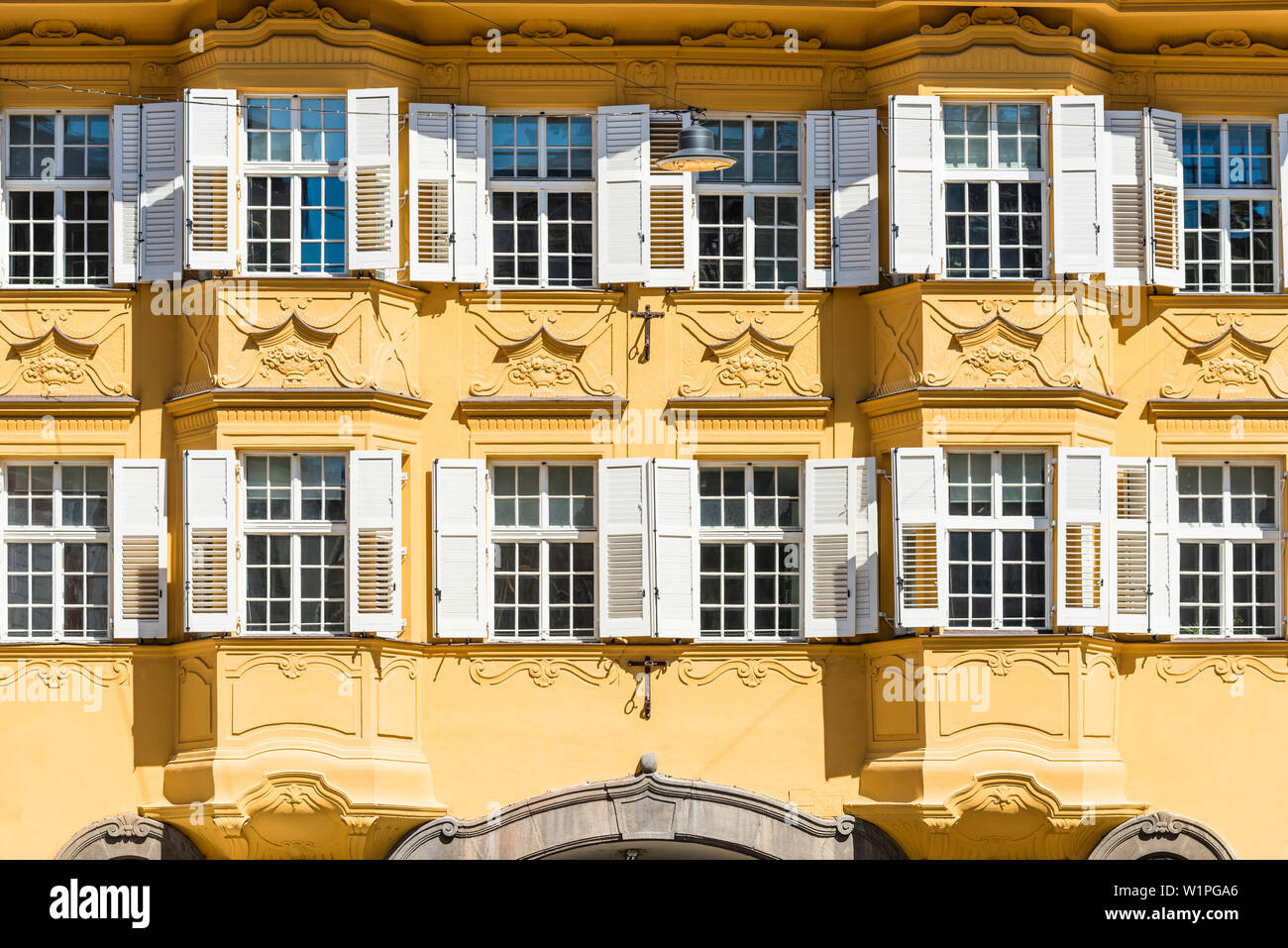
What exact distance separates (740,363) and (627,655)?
9.70 feet

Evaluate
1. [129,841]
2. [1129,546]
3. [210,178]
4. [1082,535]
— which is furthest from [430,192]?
[1129,546]

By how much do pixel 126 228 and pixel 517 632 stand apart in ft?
17.2

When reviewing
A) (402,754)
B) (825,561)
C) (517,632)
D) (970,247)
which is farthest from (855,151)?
(402,754)

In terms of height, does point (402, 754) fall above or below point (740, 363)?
below

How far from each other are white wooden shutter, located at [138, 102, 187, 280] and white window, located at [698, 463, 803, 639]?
5414mm

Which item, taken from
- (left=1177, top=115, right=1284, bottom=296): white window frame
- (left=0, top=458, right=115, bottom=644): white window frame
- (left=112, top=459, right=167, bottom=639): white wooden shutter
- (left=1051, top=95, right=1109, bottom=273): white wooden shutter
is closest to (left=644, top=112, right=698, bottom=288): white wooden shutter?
(left=1051, top=95, right=1109, bottom=273): white wooden shutter

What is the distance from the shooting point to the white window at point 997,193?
2461 centimetres

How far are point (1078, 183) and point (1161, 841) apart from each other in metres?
6.15

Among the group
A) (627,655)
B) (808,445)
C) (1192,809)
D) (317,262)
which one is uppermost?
(317,262)

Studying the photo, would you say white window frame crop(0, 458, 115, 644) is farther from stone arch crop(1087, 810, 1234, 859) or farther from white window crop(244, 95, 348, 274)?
stone arch crop(1087, 810, 1234, 859)

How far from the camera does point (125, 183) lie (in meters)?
24.5

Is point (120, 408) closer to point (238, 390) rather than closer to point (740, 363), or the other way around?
point (238, 390)

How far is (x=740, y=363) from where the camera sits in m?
24.7

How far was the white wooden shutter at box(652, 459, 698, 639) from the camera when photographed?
2420 centimetres
